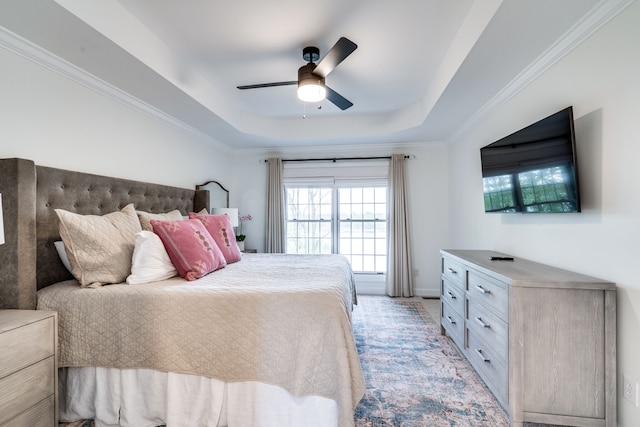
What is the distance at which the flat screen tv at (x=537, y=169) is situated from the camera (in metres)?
1.75

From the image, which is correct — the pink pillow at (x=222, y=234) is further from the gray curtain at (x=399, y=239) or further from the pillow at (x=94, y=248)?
the gray curtain at (x=399, y=239)

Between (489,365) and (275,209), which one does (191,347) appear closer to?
(489,365)

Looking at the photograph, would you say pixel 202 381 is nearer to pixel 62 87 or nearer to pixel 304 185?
pixel 62 87

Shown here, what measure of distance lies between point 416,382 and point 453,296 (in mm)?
866

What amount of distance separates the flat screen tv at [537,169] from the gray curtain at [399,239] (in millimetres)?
1796

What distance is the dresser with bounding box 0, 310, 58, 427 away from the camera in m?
1.31

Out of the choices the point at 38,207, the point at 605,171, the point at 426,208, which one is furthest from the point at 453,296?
the point at 38,207

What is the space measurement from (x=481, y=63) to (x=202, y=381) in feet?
9.31

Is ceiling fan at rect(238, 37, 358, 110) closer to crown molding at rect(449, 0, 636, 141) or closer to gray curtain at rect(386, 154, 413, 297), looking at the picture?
crown molding at rect(449, 0, 636, 141)

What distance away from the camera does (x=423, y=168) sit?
457cm

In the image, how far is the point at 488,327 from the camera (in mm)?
1923

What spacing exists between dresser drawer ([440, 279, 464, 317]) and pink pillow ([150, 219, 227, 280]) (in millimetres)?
2056

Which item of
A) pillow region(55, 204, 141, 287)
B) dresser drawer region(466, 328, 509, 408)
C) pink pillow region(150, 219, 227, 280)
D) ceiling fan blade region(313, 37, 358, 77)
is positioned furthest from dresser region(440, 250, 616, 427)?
pillow region(55, 204, 141, 287)

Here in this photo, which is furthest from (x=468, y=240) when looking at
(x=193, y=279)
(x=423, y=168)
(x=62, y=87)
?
(x=62, y=87)
